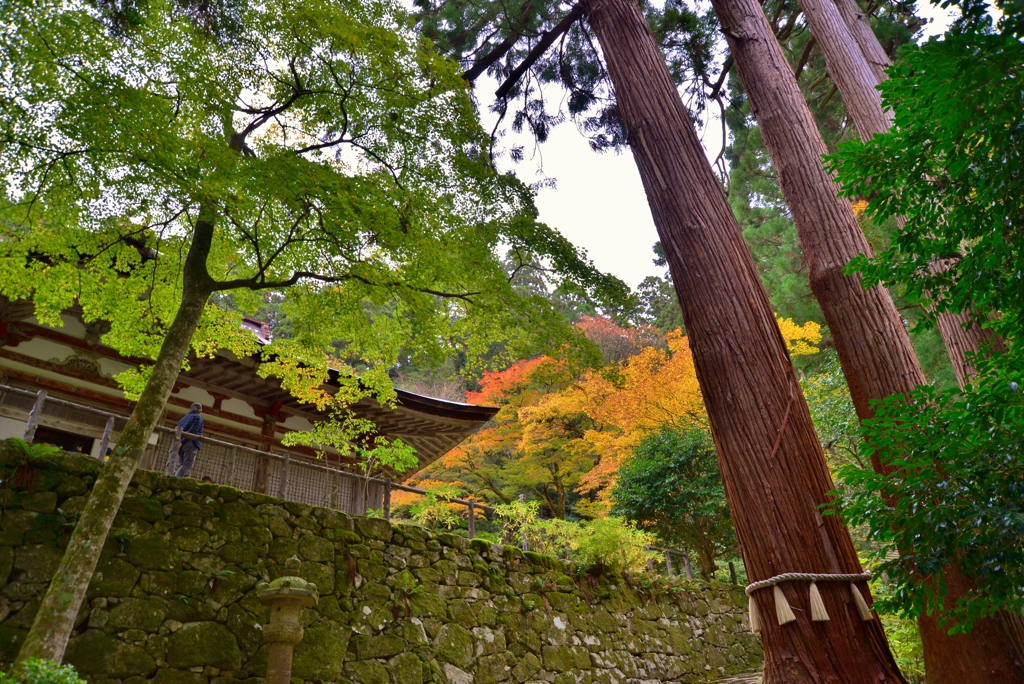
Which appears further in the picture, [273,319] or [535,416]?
[273,319]

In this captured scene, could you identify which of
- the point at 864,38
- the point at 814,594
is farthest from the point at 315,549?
the point at 864,38

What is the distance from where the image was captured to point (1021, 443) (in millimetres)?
2521

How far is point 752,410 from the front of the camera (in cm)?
355

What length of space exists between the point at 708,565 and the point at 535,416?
16.7ft

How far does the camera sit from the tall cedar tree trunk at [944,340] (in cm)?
339

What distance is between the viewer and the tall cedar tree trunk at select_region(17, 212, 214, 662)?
3.93 metres

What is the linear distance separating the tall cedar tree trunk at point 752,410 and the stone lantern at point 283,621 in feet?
11.5

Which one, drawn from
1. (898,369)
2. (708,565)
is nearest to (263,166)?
(898,369)

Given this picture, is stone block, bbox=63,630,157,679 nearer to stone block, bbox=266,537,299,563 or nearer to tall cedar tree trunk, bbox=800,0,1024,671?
stone block, bbox=266,537,299,563

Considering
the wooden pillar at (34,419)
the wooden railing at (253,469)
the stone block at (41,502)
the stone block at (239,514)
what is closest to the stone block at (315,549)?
the stone block at (239,514)

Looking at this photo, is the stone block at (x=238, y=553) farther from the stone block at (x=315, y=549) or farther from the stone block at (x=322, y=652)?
the stone block at (x=322, y=652)

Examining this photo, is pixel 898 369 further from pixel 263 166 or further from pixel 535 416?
pixel 535 416

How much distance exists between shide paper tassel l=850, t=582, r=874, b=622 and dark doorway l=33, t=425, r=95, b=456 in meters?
9.00

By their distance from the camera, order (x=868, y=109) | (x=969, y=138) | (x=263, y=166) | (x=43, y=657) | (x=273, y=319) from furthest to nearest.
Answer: (x=273, y=319) < (x=868, y=109) < (x=263, y=166) < (x=43, y=657) < (x=969, y=138)
